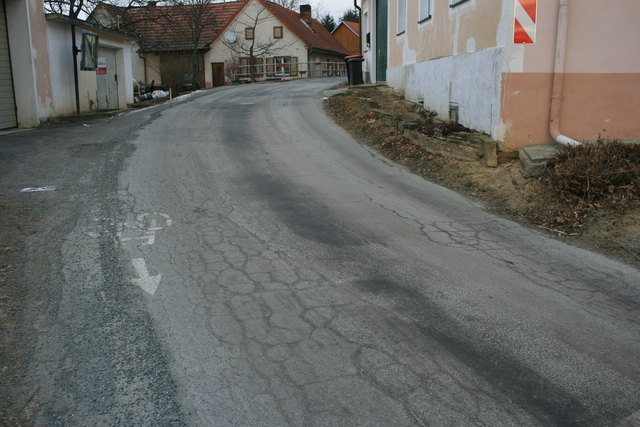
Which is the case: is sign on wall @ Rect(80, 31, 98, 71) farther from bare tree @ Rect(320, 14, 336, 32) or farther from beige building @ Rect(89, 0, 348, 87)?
bare tree @ Rect(320, 14, 336, 32)

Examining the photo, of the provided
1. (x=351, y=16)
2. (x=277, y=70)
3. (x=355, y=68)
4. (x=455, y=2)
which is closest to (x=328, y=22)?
(x=351, y=16)

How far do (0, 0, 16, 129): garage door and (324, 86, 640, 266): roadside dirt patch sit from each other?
9.03 meters

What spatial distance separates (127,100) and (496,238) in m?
20.3

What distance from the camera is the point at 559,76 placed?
857 cm

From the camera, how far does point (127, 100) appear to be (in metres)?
23.2

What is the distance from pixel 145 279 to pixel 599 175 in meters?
5.74

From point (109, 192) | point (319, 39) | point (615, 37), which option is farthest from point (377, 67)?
point (319, 39)

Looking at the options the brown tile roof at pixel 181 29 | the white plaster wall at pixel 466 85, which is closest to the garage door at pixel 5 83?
the white plaster wall at pixel 466 85

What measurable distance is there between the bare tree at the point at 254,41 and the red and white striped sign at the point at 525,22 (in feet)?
123

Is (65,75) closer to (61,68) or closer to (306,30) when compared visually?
(61,68)

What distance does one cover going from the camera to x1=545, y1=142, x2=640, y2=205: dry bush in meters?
7.05

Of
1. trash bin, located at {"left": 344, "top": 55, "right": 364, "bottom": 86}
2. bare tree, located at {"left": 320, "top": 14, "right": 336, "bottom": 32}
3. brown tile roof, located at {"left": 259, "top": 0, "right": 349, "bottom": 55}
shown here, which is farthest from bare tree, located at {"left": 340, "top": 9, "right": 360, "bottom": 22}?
trash bin, located at {"left": 344, "top": 55, "right": 364, "bottom": 86}

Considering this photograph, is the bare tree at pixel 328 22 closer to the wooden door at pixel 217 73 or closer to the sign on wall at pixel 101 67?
the wooden door at pixel 217 73

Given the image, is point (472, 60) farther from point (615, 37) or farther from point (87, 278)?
point (87, 278)
